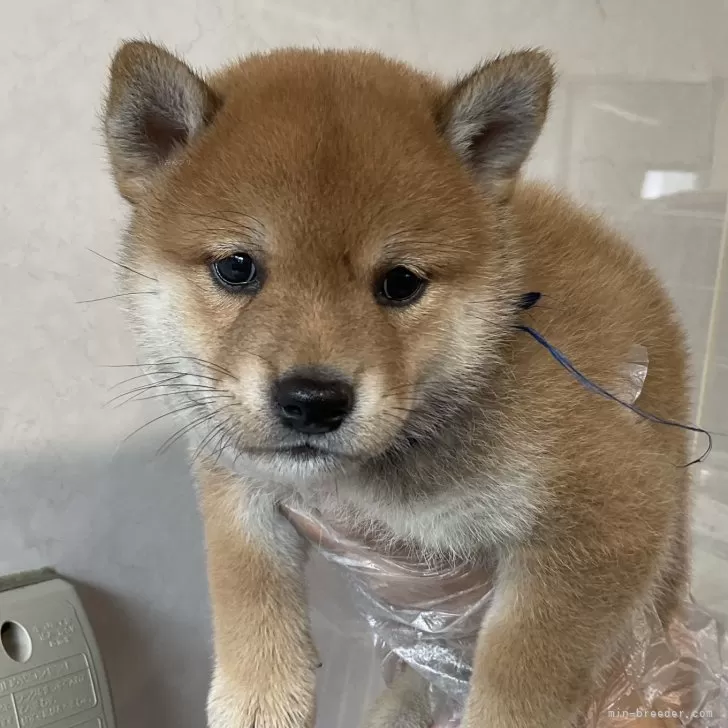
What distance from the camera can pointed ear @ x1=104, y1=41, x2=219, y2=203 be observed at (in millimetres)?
758

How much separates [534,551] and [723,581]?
136 centimetres

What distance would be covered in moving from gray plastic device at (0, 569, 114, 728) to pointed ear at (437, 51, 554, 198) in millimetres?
1070

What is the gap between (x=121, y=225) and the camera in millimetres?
1239

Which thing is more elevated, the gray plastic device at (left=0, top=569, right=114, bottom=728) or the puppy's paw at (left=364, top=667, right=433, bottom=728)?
the gray plastic device at (left=0, top=569, right=114, bottom=728)

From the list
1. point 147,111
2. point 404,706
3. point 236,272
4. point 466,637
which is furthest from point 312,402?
point 404,706

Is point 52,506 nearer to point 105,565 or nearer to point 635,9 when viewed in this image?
point 105,565

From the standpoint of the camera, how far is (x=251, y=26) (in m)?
1.34

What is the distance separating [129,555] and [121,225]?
0.68 meters

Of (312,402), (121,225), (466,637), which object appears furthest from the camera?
(121,225)

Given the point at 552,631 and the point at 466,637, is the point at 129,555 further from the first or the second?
the point at 552,631

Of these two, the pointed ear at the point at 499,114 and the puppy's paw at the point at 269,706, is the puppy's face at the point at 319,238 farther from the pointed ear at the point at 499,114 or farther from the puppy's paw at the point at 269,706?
the puppy's paw at the point at 269,706

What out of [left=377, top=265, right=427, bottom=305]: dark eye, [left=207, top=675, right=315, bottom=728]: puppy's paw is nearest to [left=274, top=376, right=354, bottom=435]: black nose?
[left=377, top=265, right=427, bottom=305]: dark eye

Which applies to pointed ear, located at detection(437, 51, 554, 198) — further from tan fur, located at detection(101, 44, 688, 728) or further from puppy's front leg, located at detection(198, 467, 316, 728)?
puppy's front leg, located at detection(198, 467, 316, 728)

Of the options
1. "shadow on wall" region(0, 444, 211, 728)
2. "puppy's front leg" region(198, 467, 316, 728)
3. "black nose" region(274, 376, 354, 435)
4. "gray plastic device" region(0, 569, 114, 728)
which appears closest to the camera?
"black nose" region(274, 376, 354, 435)
